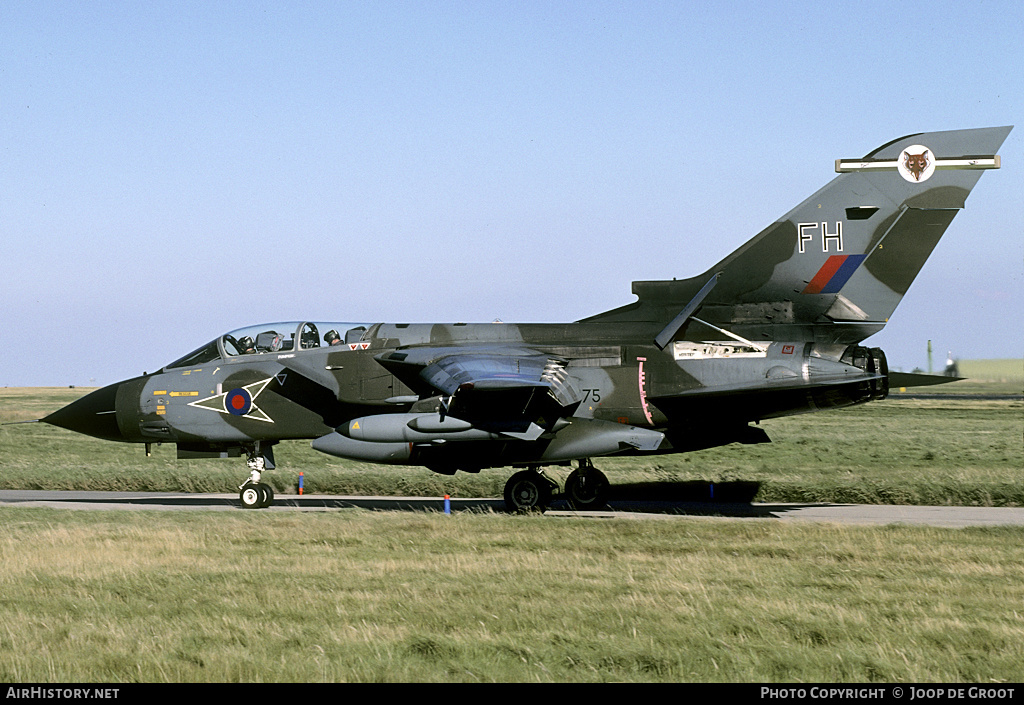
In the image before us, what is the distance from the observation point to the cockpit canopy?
1902cm

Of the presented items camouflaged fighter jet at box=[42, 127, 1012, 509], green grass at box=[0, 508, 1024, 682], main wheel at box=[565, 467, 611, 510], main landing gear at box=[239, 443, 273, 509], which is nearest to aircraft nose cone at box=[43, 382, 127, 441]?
camouflaged fighter jet at box=[42, 127, 1012, 509]

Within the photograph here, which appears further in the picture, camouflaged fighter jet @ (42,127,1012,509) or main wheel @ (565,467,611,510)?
main wheel @ (565,467,611,510)

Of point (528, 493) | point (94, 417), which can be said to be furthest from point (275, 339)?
point (528, 493)

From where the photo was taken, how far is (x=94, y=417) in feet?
63.1

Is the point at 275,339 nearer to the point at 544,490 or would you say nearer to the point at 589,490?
the point at 544,490

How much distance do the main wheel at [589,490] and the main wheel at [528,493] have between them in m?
1.06

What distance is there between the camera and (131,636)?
27.0ft

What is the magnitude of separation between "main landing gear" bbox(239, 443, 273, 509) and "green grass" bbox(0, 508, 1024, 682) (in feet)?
11.5

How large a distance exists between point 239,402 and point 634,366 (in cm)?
723

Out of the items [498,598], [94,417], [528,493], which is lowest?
[498,598]

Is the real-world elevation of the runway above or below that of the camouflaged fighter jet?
below

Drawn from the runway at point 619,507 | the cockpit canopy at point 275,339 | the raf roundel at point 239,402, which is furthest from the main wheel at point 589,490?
the raf roundel at point 239,402
